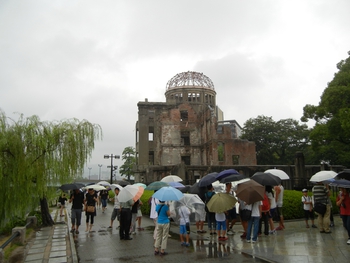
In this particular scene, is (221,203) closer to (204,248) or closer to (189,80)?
(204,248)

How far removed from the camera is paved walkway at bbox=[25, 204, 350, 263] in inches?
306

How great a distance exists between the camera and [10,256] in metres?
8.91

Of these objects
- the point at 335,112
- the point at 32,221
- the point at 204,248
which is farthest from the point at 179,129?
the point at 204,248

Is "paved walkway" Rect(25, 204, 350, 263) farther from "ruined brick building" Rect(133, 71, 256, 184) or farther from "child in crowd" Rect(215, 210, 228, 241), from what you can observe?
"ruined brick building" Rect(133, 71, 256, 184)

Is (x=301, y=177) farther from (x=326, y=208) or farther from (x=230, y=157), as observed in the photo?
(x=230, y=157)

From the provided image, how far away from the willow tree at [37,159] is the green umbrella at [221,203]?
7240mm

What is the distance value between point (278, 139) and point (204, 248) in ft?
121

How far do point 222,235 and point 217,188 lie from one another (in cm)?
282

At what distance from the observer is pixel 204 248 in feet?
29.1

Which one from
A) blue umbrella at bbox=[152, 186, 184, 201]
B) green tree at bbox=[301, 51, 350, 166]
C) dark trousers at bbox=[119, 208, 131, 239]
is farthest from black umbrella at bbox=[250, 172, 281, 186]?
green tree at bbox=[301, 51, 350, 166]

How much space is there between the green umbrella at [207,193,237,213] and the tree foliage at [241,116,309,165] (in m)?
35.5

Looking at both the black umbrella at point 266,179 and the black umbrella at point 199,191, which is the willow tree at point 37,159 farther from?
the black umbrella at point 266,179

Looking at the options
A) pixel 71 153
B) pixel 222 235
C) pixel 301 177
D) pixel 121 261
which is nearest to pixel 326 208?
pixel 222 235

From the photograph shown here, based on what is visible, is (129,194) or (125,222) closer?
(129,194)
